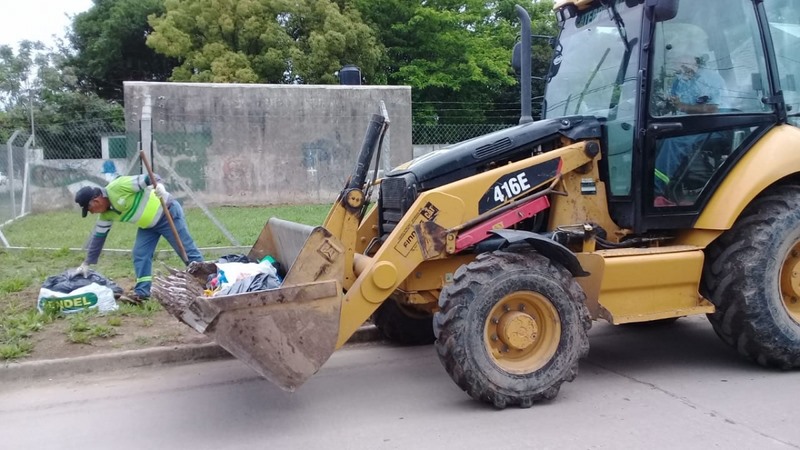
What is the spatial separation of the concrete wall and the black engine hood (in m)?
12.1

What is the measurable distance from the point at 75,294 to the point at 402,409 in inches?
147

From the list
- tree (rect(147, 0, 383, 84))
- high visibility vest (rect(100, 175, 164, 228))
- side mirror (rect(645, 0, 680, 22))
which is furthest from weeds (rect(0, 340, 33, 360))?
tree (rect(147, 0, 383, 84))

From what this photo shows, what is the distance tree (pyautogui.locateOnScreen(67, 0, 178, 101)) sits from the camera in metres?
36.3

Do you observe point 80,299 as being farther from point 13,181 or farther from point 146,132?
point 13,181

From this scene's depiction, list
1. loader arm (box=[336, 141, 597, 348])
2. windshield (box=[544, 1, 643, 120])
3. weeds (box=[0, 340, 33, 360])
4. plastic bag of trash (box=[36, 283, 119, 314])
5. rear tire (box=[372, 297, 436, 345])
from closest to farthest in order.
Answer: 1. loader arm (box=[336, 141, 597, 348])
2. windshield (box=[544, 1, 643, 120])
3. weeds (box=[0, 340, 33, 360])
4. rear tire (box=[372, 297, 436, 345])
5. plastic bag of trash (box=[36, 283, 119, 314])

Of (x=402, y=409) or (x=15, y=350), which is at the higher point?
(x=15, y=350)

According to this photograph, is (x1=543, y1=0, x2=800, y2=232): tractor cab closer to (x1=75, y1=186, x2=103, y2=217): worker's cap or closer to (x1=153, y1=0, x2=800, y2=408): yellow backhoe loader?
(x1=153, y1=0, x2=800, y2=408): yellow backhoe loader

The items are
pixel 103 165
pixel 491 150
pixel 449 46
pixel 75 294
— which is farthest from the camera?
pixel 449 46

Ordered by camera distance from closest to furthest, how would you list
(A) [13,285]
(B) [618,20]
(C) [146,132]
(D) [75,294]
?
(B) [618,20] < (D) [75,294] < (A) [13,285] < (C) [146,132]

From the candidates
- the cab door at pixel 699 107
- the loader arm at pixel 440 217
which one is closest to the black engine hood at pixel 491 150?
the loader arm at pixel 440 217

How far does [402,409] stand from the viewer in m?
4.64

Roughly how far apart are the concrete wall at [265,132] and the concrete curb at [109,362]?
10.8 m

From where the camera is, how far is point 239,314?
409 cm

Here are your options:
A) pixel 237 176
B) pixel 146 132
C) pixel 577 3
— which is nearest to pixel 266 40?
pixel 237 176
